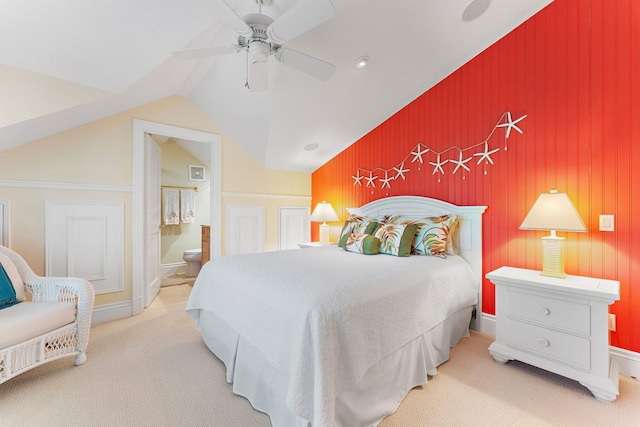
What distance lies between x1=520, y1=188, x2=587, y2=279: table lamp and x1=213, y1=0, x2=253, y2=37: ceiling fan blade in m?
2.36

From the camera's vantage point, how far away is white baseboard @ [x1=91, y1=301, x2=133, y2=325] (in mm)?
2908

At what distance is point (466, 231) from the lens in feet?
9.12

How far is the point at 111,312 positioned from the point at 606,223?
456cm

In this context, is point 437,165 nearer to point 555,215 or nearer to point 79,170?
point 555,215

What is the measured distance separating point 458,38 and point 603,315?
245 centimetres

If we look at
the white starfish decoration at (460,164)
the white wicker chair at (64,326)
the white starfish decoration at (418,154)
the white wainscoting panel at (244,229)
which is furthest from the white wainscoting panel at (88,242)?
the white starfish decoration at (460,164)

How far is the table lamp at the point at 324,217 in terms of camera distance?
160 inches

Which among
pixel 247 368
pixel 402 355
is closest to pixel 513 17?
pixel 402 355

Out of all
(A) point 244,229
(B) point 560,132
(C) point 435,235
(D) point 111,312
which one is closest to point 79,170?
(D) point 111,312

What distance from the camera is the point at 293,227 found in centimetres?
457

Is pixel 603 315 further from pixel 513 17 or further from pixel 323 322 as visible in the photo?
pixel 513 17

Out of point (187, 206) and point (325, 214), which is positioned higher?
point (187, 206)

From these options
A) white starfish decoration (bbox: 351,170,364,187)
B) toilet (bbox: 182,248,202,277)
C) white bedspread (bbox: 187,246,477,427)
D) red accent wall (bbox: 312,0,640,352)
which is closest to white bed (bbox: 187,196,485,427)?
white bedspread (bbox: 187,246,477,427)

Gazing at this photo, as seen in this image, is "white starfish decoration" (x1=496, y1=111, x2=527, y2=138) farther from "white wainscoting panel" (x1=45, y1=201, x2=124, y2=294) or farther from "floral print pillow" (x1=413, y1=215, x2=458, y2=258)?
"white wainscoting panel" (x1=45, y1=201, x2=124, y2=294)
